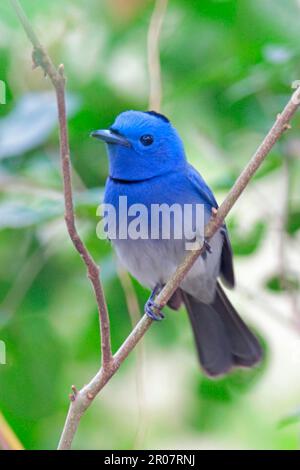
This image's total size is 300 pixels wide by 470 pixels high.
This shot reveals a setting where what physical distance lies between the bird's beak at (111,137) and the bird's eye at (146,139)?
2.6 inches

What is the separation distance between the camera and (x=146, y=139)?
2.60 metres

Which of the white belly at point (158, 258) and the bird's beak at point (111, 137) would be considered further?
the white belly at point (158, 258)

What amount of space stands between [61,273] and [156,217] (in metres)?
0.60

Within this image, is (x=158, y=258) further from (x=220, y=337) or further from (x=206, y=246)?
(x=220, y=337)

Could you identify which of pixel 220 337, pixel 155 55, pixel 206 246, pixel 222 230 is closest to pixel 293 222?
pixel 222 230

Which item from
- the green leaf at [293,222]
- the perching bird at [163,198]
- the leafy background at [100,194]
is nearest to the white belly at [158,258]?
the perching bird at [163,198]

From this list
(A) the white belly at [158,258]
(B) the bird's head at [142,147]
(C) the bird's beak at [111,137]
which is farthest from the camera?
(A) the white belly at [158,258]

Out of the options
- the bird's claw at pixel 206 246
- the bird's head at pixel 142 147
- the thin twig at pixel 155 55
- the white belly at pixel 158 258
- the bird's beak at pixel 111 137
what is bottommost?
the bird's claw at pixel 206 246

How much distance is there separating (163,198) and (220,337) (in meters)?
0.68

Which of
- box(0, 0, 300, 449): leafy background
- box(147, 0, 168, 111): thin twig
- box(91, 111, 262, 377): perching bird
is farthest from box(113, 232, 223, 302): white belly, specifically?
box(147, 0, 168, 111): thin twig

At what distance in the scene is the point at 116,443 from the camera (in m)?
3.05

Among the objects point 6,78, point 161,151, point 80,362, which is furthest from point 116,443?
point 6,78

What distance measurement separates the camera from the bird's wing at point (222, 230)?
2.69 m

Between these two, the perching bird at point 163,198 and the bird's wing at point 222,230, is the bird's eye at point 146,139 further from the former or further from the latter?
the bird's wing at point 222,230
